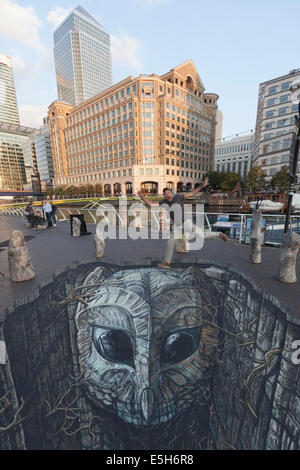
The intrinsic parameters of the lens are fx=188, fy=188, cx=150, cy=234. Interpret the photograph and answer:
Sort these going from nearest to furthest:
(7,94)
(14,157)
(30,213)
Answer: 1. (30,213)
2. (14,157)
3. (7,94)

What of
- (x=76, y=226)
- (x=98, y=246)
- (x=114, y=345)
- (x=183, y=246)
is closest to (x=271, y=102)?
(x=183, y=246)

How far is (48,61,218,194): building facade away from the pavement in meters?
45.2

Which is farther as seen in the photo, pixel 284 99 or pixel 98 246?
pixel 284 99

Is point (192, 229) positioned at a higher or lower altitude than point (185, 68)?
lower

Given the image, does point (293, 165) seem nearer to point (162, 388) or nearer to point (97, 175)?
point (162, 388)

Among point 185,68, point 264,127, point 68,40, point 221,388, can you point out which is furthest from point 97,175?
point 68,40

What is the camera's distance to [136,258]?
5.63 metres

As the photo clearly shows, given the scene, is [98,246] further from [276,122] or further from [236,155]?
[236,155]

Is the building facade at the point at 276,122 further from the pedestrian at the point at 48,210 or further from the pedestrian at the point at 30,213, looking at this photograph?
the pedestrian at the point at 30,213

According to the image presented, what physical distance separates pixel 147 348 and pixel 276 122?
176 ft

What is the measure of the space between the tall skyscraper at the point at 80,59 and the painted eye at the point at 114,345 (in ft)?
448
